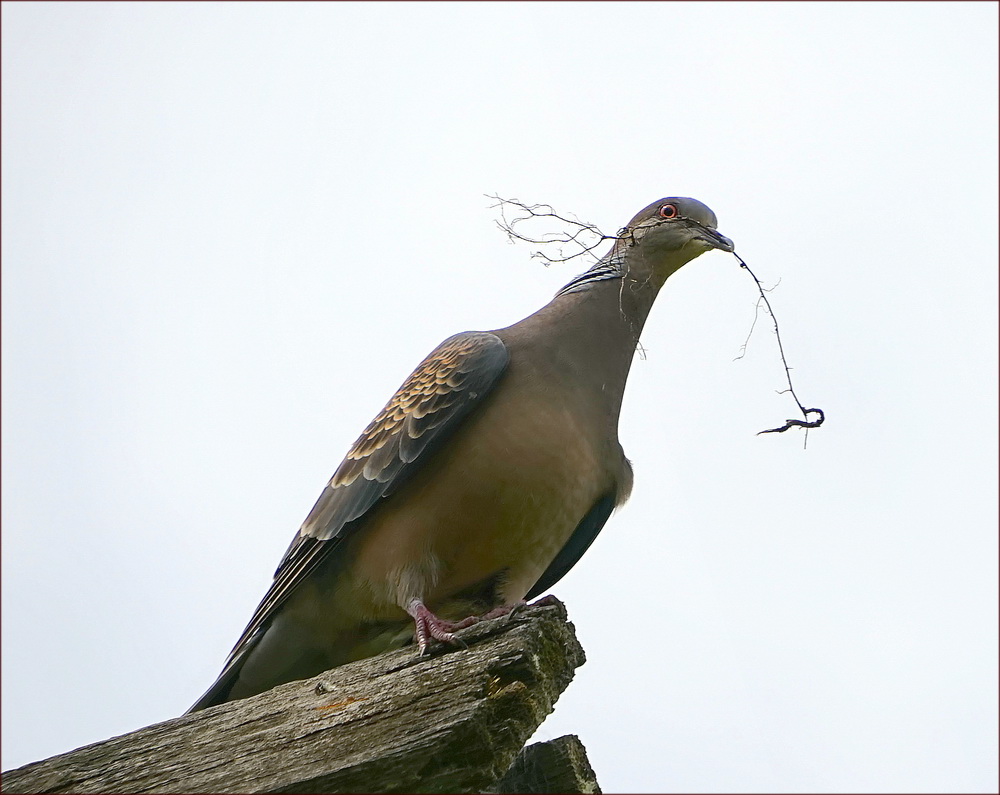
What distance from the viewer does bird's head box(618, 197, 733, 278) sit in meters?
4.90

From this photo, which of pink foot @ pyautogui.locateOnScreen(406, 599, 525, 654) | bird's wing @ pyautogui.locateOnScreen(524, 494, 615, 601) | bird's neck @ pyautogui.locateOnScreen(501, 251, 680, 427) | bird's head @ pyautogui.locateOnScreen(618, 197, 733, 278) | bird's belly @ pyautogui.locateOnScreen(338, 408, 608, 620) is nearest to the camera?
pink foot @ pyautogui.locateOnScreen(406, 599, 525, 654)

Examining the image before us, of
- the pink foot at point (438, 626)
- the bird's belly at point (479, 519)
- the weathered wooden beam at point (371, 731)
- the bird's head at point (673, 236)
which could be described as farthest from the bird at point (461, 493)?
the weathered wooden beam at point (371, 731)

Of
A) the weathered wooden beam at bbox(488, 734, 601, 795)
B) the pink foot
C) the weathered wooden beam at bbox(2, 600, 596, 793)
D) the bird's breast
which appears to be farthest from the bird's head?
the weathered wooden beam at bbox(488, 734, 601, 795)

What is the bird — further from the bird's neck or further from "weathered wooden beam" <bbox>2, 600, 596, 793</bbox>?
"weathered wooden beam" <bbox>2, 600, 596, 793</bbox>

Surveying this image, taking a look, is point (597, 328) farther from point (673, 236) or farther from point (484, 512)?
point (484, 512)

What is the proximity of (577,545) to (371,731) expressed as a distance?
2.41m

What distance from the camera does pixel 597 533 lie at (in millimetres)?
4789

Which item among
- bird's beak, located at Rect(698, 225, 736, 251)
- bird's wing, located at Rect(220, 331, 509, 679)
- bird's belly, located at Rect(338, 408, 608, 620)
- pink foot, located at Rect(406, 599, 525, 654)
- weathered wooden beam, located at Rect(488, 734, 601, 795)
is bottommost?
weathered wooden beam, located at Rect(488, 734, 601, 795)

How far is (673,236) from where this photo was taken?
4941 mm

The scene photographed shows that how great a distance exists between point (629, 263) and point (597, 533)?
46.2 inches

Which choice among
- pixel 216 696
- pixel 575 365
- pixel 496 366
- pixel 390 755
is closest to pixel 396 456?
pixel 496 366

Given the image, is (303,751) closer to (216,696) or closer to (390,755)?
(390,755)

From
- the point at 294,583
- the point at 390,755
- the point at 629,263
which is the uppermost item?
the point at 629,263

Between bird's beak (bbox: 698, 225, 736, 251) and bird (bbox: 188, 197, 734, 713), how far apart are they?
0.9 inches
